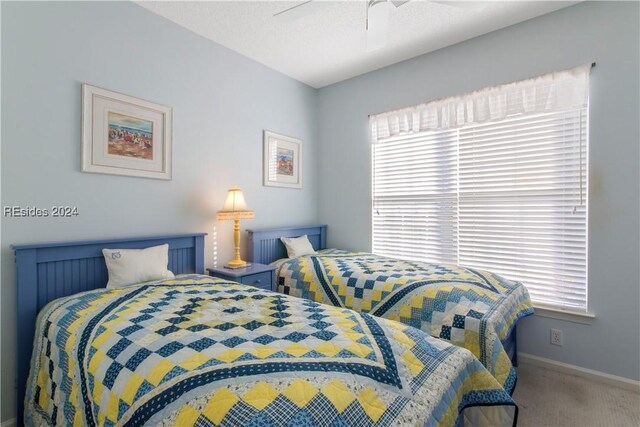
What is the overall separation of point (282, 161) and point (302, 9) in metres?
1.83

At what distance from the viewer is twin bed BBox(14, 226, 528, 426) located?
2.95 ft

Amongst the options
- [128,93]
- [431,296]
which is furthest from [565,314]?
[128,93]

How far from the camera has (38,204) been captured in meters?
1.87

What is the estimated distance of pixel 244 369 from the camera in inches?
38.9

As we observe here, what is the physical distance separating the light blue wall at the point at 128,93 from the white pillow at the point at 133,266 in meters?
0.22

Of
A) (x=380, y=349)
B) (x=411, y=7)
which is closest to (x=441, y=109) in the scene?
(x=411, y=7)

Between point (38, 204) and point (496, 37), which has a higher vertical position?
point (496, 37)

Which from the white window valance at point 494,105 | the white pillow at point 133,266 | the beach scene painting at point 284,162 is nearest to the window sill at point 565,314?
the white window valance at point 494,105

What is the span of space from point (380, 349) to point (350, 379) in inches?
8.6

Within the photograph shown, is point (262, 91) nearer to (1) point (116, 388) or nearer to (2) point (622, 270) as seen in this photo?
(1) point (116, 388)

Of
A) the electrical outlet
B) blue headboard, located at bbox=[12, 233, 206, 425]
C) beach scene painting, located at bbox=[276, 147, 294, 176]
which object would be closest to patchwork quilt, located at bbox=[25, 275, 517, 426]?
blue headboard, located at bbox=[12, 233, 206, 425]

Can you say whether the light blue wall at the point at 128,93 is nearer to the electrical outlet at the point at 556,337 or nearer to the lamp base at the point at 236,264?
the lamp base at the point at 236,264

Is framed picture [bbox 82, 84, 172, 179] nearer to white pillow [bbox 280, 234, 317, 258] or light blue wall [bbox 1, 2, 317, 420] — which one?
light blue wall [bbox 1, 2, 317, 420]

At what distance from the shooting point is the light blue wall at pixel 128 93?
5.93 feet
